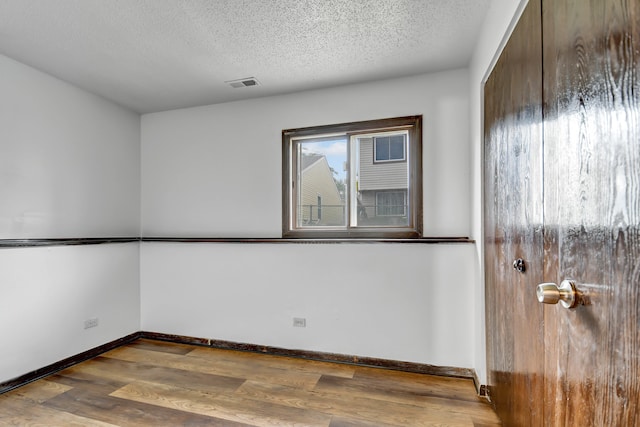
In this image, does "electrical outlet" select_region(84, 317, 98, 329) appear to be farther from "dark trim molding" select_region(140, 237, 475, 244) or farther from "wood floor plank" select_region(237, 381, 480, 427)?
"wood floor plank" select_region(237, 381, 480, 427)

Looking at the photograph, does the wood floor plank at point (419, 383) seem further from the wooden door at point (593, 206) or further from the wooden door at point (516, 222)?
the wooden door at point (593, 206)

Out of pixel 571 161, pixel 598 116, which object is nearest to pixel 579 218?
pixel 571 161

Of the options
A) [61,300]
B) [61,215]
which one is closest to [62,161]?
[61,215]

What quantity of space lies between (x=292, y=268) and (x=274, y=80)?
167 centimetres

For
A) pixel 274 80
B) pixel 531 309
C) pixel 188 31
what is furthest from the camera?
pixel 274 80

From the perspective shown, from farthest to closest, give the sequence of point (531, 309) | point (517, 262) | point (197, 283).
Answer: point (197, 283) → point (517, 262) → point (531, 309)

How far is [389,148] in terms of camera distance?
9.27ft

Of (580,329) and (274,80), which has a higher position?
(274,80)

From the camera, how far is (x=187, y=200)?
3.35 meters

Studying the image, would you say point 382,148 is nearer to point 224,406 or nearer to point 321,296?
point 321,296

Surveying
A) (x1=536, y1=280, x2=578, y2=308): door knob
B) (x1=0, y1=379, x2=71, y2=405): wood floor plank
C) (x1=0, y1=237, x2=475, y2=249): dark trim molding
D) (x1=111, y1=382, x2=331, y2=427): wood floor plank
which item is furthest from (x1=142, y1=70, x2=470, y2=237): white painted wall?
(x1=536, y1=280, x2=578, y2=308): door knob

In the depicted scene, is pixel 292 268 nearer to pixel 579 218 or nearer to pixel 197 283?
pixel 197 283

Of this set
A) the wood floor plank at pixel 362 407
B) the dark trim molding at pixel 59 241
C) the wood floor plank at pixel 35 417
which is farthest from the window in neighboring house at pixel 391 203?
the dark trim molding at pixel 59 241

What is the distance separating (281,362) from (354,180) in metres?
1.72
